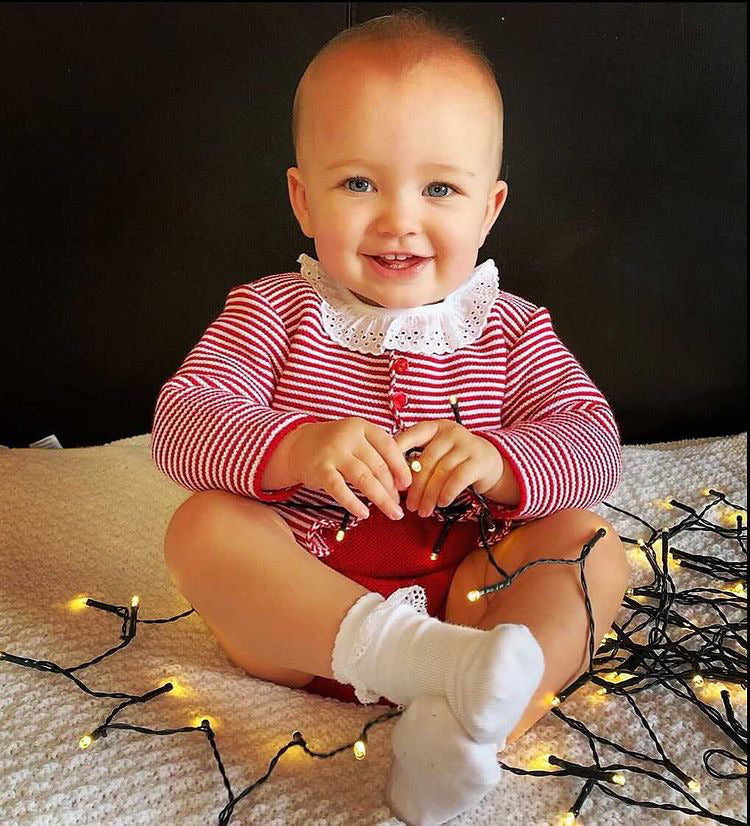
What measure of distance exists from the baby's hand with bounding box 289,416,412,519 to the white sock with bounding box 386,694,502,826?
0.53ft

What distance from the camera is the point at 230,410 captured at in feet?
2.91

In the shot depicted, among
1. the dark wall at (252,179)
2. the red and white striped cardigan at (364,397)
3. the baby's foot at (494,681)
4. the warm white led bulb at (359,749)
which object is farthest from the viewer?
the dark wall at (252,179)

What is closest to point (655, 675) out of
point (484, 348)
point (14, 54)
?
point (484, 348)

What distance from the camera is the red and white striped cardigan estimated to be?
0.87 metres

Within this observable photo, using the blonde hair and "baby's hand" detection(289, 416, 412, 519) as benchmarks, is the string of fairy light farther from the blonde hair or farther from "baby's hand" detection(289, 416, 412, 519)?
the blonde hair

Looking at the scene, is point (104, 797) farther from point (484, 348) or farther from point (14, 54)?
point (14, 54)

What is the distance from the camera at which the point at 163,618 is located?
97cm

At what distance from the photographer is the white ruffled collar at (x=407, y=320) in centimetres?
96

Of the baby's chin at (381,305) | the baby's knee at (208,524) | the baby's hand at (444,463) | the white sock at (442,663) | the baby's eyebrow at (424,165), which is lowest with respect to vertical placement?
the white sock at (442,663)

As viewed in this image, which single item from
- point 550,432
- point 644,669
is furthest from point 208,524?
point 644,669

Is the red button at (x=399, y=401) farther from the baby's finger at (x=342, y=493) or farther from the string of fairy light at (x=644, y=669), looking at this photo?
the baby's finger at (x=342, y=493)

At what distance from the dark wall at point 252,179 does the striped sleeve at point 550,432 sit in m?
0.37

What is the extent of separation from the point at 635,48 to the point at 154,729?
0.99 metres

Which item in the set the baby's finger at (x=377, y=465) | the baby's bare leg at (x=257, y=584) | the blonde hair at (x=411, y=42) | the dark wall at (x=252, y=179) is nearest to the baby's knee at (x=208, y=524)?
the baby's bare leg at (x=257, y=584)
